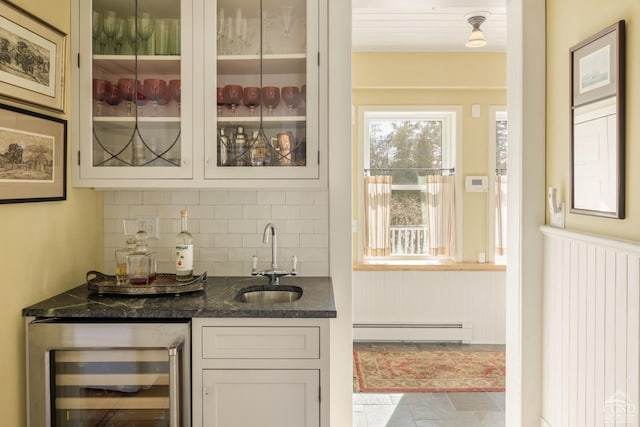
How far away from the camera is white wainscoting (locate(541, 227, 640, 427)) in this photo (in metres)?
1.65

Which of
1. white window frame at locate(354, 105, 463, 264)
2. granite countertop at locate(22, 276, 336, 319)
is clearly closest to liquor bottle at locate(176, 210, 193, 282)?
granite countertop at locate(22, 276, 336, 319)

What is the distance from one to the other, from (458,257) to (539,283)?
1999mm

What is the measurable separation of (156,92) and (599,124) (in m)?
1.86

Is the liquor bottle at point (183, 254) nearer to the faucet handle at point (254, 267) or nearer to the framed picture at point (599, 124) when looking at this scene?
the faucet handle at point (254, 267)

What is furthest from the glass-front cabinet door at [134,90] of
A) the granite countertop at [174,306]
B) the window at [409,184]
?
the window at [409,184]

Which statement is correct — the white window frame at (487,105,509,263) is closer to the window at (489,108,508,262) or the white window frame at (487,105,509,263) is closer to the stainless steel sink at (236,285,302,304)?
the window at (489,108,508,262)

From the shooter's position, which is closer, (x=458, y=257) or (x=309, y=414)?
(x=309, y=414)

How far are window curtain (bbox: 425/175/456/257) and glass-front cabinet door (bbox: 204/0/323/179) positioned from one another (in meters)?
2.49

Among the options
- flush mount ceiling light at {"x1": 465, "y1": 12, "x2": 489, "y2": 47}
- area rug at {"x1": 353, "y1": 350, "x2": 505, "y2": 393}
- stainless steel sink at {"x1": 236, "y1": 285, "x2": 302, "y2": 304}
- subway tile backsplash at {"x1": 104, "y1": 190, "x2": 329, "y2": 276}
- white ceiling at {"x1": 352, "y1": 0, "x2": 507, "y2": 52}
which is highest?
white ceiling at {"x1": 352, "y1": 0, "x2": 507, "y2": 52}

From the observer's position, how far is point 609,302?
1767 millimetres

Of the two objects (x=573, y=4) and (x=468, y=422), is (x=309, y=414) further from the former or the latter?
(x=573, y=4)

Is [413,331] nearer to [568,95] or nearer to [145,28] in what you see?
[568,95]

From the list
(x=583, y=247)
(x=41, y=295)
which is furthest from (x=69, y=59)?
(x=583, y=247)

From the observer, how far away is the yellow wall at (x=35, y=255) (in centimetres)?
175
